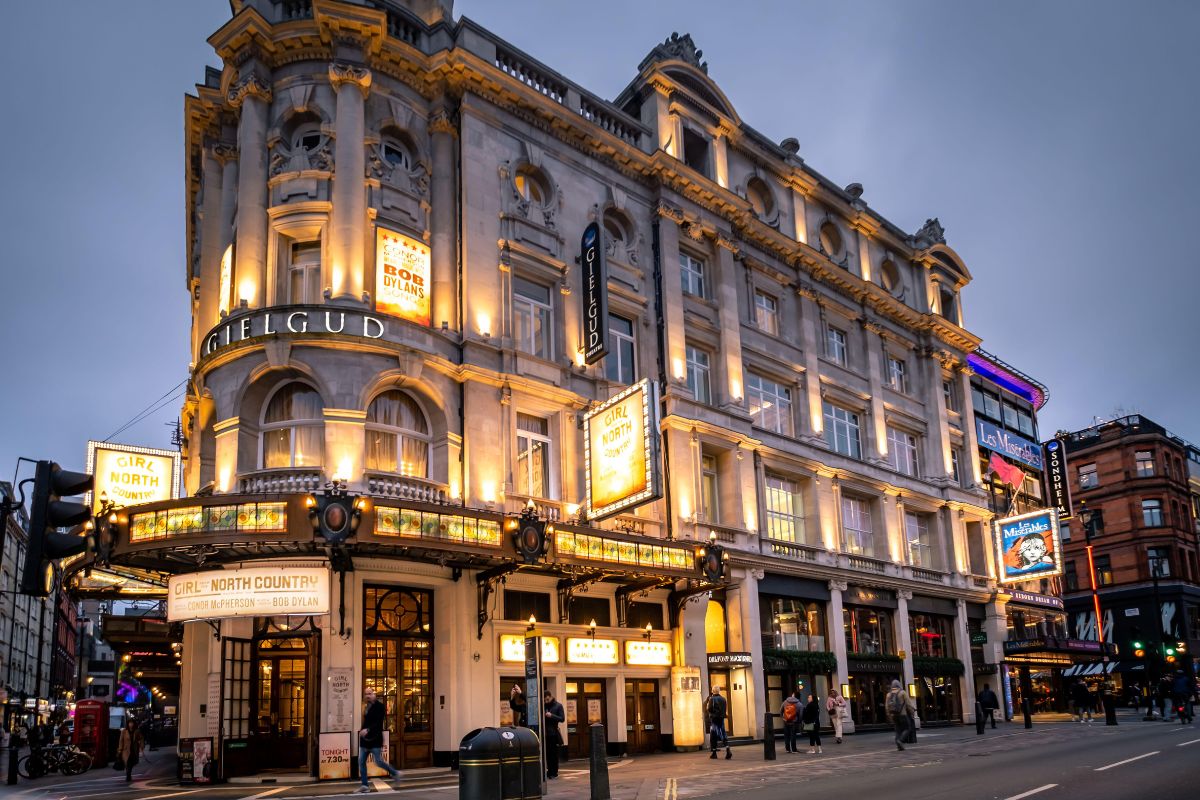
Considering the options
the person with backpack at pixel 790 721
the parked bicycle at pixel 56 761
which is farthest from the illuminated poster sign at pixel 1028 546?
the parked bicycle at pixel 56 761

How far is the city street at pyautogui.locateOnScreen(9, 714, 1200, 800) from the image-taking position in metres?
15.8

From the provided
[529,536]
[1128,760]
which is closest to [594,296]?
[529,536]

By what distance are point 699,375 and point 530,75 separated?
11699 mm

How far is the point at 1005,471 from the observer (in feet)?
169

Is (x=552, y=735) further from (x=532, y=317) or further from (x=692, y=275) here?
(x=692, y=275)

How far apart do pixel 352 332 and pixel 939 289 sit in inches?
1386

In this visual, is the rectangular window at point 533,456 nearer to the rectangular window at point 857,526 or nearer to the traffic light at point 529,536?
the traffic light at point 529,536

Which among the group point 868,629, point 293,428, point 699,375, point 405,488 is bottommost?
point 868,629

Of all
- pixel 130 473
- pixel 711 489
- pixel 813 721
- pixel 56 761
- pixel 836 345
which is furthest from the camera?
pixel 836 345

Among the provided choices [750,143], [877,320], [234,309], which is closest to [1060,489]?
[877,320]

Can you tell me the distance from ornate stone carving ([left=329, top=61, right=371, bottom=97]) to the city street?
17812 mm

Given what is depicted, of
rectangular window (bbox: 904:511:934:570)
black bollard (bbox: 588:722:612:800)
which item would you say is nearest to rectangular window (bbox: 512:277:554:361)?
black bollard (bbox: 588:722:612:800)

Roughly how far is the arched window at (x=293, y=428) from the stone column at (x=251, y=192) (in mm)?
2718

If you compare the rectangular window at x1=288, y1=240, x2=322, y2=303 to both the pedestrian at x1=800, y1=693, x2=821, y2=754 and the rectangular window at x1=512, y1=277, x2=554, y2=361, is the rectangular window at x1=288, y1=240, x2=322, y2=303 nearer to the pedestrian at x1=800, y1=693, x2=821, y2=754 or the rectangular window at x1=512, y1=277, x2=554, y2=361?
the rectangular window at x1=512, y1=277, x2=554, y2=361
